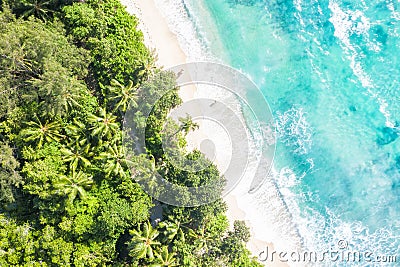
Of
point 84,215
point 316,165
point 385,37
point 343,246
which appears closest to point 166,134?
point 84,215

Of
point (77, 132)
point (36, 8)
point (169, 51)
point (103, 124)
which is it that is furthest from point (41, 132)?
point (169, 51)

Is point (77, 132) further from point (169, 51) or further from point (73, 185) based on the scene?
point (169, 51)

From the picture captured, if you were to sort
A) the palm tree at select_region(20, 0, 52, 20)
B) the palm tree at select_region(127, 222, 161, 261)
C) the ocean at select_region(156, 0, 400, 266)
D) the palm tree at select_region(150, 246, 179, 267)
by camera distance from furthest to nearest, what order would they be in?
1. the ocean at select_region(156, 0, 400, 266)
2. the palm tree at select_region(20, 0, 52, 20)
3. the palm tree at select_region(150, 246, 179, 267)
4. the palm tree at select_region(127, 222, 161, 261)

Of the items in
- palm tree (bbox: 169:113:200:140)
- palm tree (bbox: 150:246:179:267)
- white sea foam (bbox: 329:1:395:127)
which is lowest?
palm tree (bbox: 150:246:179:267)

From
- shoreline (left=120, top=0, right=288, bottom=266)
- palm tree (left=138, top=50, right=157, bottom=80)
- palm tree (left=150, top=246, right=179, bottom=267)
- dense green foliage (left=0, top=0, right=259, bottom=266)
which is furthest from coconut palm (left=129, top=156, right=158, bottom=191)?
palm tree (left=138, top=50, right=157, bottom=80)

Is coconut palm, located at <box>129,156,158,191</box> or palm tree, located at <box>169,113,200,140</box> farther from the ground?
palm tree, located at <box>169,113,200,140</box>

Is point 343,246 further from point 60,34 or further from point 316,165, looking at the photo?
point 60,34

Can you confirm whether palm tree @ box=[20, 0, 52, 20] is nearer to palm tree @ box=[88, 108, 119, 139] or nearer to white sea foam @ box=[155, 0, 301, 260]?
palm tree @ box=[88, 108, 119, 139]

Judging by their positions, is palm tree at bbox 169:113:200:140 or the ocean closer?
palm tree at bbox 169:113:200:140
